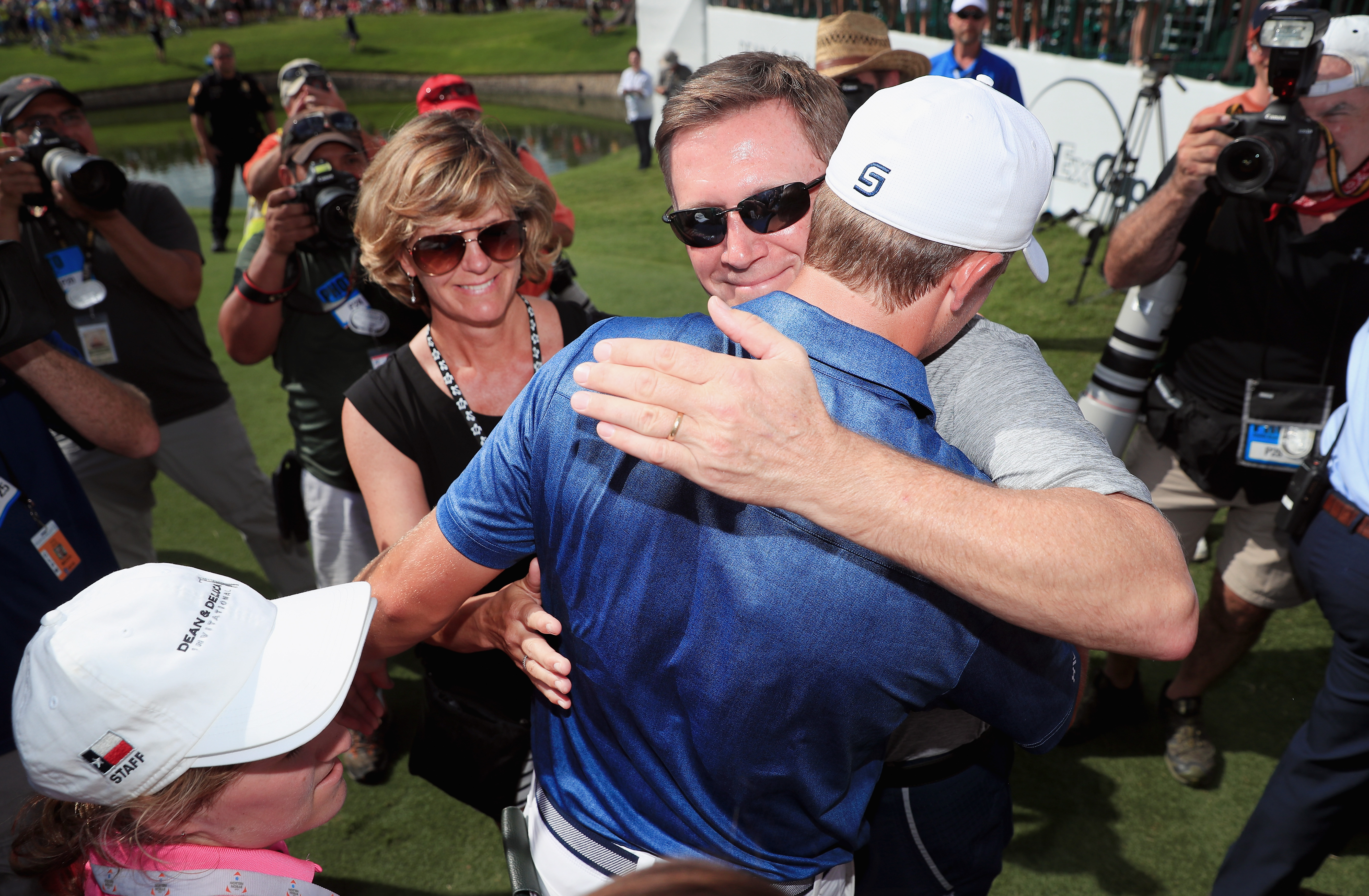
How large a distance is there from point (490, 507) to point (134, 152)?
2549 centimetres

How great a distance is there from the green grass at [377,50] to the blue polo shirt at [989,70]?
25699 millimetres

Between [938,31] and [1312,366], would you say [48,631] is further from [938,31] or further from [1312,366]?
[938,31]

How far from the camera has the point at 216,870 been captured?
3.95 ft

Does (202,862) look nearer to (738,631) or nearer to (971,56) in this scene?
(738,631)

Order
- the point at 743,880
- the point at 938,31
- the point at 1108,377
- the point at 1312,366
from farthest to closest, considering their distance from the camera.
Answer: the point at 938,31, the point at 1108,377, the point at 1312,366, the point at 743,880

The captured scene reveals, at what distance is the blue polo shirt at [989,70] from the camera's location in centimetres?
572

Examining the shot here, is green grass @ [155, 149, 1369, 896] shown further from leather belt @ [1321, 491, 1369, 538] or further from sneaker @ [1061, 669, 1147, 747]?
leather belt @ [1321, 491, 1369, 538]

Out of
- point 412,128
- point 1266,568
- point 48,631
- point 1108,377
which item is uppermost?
point 412,128

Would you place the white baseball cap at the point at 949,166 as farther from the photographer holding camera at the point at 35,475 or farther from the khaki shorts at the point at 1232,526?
the khaki shorts at the point at 1232,526

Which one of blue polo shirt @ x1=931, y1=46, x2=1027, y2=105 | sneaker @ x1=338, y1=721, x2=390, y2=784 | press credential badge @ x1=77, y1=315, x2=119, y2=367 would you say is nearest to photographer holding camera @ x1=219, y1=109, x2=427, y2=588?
sneaker @ x1=338, y1=721, x2=390, y2=784

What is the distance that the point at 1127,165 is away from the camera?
6.94 metres

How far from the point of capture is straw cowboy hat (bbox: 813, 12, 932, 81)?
4.42 metres

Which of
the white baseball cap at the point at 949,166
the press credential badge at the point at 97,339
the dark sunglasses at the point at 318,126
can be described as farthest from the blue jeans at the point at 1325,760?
the press credential badge at the point at 97,339

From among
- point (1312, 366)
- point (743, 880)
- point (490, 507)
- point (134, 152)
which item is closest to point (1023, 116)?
point (490, 507)
